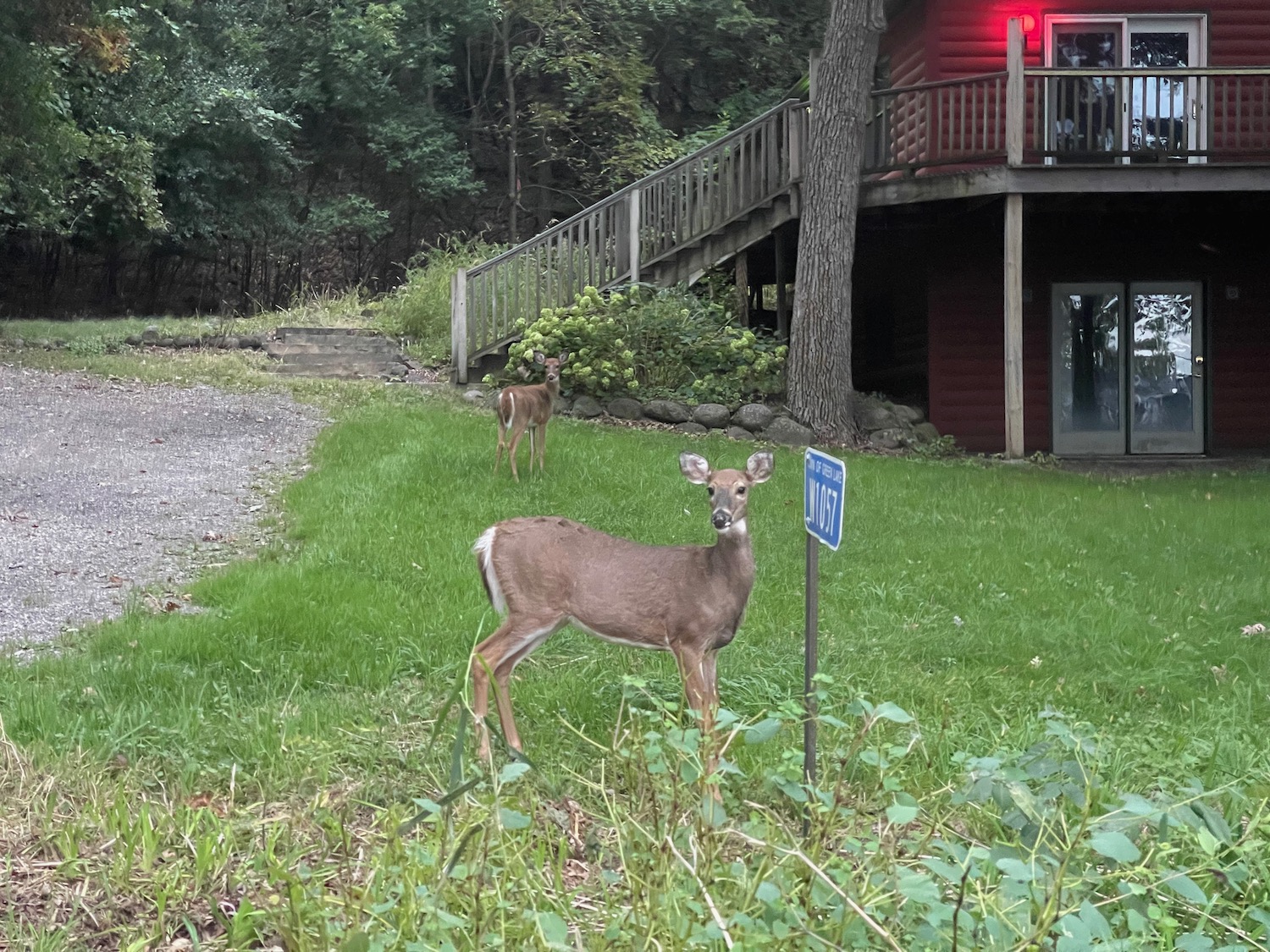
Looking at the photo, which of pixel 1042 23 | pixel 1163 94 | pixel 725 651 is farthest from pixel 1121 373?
pixel 725 651

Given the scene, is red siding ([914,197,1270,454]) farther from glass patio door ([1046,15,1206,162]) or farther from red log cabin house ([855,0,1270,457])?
glass patio door ([1046,15,1206,162])

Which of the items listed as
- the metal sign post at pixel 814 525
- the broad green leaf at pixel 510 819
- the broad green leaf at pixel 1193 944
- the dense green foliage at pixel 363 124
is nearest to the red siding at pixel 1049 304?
the dense green foliage at pixel 363 124

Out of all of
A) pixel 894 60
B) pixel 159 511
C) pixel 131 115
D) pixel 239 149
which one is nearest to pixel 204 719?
pixel 159 511

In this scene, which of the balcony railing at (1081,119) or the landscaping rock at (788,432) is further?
the landscaping rock at (788,432)

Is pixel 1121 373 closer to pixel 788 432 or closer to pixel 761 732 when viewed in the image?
pixel 788 432

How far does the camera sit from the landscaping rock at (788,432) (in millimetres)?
15227

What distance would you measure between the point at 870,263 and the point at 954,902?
18.8 metres

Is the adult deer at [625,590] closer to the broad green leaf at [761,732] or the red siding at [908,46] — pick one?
the broad green leaf at [761,732]

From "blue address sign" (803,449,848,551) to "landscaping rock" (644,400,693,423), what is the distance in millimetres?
11455

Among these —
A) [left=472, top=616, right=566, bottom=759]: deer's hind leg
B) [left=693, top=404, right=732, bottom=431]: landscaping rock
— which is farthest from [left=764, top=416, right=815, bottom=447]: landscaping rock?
[left=472, top=616, right=566, bottom=759]: deer's hind leg

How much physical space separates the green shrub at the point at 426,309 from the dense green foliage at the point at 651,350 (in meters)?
2.96

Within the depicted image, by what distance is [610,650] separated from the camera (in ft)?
22.1

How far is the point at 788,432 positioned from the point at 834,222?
259 cm

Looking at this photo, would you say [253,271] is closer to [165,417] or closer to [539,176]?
[539,176]
